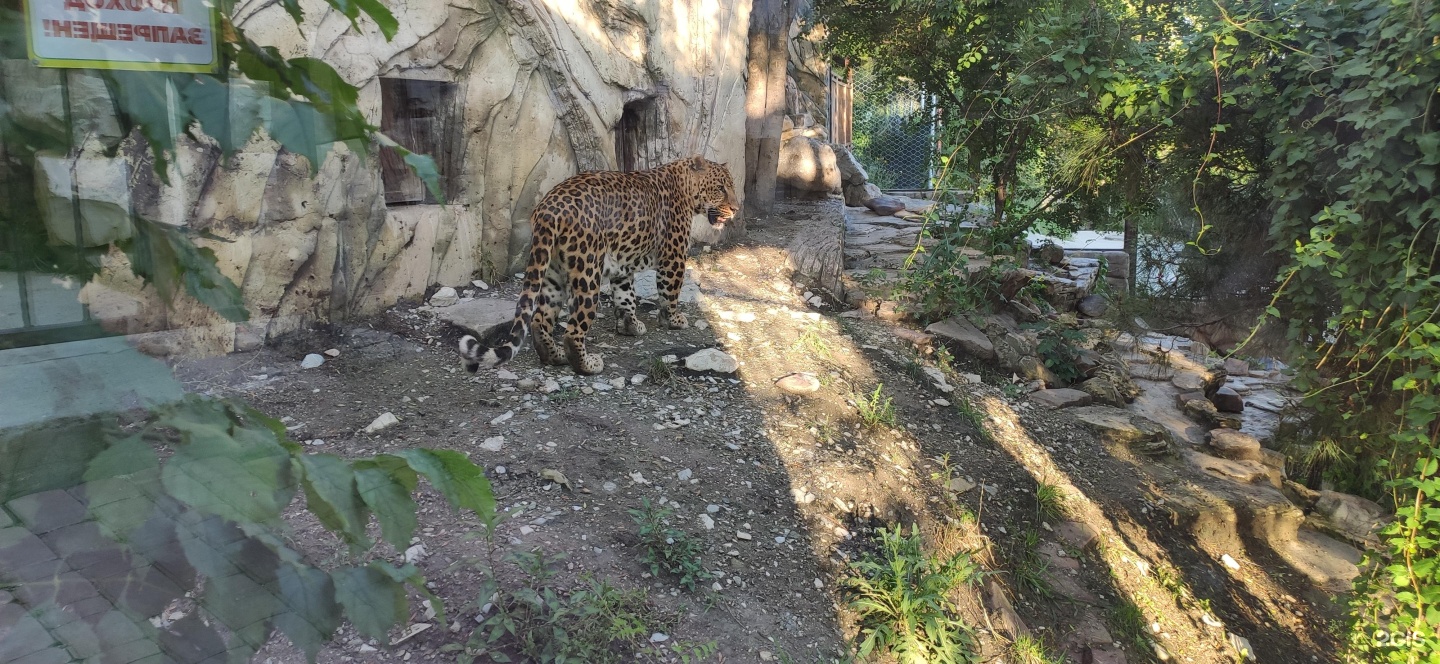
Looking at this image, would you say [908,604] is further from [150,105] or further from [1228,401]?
[1228,401]

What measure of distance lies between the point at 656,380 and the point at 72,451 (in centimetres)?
477

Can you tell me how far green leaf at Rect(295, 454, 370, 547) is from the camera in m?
1.00

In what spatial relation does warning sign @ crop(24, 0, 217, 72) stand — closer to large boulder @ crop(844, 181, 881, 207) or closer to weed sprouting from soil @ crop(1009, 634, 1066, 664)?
weed sprouting from soil @ crop(1009, 634, 1066, 664)

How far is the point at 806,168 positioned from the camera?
1305cm

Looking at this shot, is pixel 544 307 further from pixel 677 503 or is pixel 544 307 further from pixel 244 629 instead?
pixel 244 629

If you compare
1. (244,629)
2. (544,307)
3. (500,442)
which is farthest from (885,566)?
(244,629)

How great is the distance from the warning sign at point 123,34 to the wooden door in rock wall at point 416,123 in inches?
216

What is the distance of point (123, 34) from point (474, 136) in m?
6.01

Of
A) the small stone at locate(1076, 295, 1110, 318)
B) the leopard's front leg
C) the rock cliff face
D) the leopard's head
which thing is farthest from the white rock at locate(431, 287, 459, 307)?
the small stone at locate(1076, 295, 1110, 318)

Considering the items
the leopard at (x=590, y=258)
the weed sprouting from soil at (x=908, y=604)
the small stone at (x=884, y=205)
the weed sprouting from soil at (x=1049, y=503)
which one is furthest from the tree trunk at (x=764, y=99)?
the weed sprouting from soil at (x=908, y=604)

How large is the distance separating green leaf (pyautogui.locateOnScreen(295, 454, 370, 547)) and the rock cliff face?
3279mm

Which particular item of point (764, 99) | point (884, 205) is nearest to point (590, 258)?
point (764, 99)

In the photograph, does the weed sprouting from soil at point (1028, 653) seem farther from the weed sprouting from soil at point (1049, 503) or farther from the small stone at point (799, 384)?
the small stone at point (799, 384)

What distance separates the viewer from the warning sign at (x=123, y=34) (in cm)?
97
